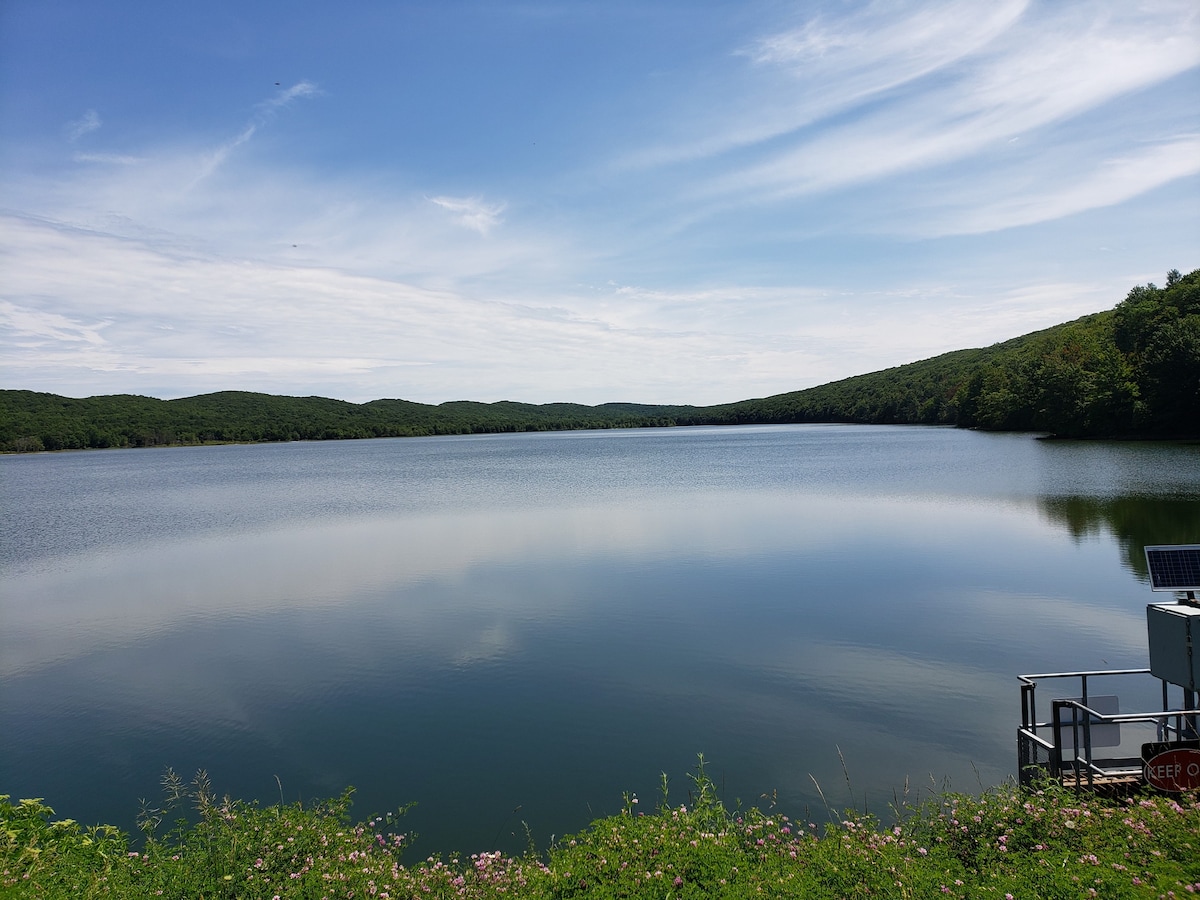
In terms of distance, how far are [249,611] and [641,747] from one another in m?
10.9

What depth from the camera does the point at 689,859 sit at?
5578 mm

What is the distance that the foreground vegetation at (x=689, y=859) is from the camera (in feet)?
16.5

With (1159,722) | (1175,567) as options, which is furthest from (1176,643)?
(1159,722)

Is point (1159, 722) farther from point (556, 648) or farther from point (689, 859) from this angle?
point (556, 648)

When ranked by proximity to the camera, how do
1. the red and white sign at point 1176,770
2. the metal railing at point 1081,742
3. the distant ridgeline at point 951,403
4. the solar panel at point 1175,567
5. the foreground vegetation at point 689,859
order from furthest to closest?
the distant ridgeline at point 951,403
the solar panel at point 1175,567
the metal railing at point 1081,742
the red and white sign at point 1176,770
the foreground vegetation at point 689,859

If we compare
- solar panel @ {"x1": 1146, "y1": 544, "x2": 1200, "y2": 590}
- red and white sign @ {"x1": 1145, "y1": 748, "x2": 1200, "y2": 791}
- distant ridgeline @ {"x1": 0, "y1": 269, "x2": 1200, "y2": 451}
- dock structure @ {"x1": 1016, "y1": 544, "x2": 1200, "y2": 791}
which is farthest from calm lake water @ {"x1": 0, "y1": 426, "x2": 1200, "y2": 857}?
distant ridgeline @ {"x1": 0, "y1": 269, "x2": 1200, "y2": 451}

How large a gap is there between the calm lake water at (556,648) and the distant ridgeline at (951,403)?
36504 millimetres

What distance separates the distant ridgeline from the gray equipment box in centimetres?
5883

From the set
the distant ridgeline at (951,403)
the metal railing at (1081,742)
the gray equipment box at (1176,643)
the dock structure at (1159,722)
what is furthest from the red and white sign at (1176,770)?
the distant ridgeline at (951,403)

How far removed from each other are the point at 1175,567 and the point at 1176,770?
6.30 feet

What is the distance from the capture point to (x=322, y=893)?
5.30 m

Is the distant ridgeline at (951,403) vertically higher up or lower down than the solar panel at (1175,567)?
higher up

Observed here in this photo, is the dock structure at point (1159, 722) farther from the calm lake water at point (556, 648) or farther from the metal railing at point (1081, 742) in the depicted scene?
the calm lake water at point (556, 648)

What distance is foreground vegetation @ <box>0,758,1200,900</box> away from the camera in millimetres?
5027
